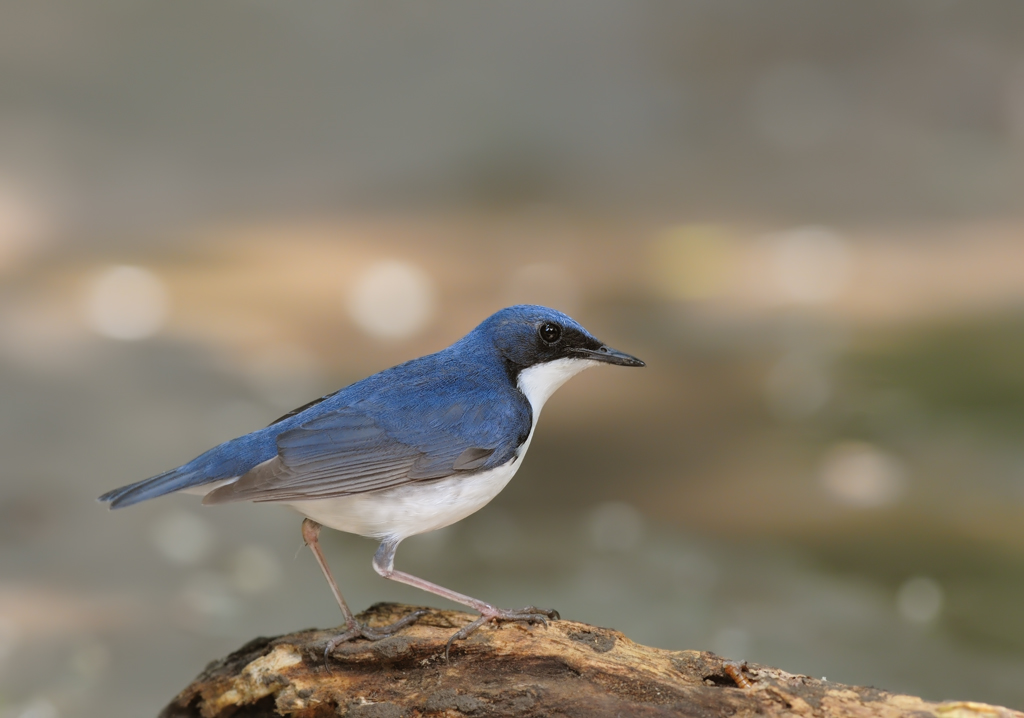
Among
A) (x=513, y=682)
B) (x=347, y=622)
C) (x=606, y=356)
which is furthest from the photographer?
(x=606, y=356)

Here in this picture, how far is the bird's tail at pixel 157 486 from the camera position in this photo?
3.13 meters

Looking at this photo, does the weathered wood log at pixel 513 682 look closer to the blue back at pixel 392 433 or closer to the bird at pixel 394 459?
the bird at pixel 394 459

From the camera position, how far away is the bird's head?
3.56 meters

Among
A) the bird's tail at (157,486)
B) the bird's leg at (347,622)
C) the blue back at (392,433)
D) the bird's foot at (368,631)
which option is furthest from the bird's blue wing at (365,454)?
the bird's foot at (368,631)

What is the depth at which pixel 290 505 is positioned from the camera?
3.28 m

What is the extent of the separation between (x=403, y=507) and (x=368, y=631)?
1.52 ft

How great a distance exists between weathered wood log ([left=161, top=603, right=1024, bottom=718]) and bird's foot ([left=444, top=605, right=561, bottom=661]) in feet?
0.09

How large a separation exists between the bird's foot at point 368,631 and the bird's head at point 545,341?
3.38 ft

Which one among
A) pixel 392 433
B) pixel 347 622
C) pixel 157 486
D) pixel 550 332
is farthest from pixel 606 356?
pixel 157 486

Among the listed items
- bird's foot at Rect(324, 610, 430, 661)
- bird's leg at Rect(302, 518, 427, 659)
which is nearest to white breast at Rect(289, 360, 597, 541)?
bird's leg at Rect(302, 518, 427, 659)

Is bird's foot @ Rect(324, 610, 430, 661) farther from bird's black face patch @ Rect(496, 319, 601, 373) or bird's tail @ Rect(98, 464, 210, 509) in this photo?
bird's black face patch @ Rect(496, 319, 601, 373)

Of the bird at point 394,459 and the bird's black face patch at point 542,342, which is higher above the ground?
the bird's black face patch at point 542,342

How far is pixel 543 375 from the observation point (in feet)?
12.0

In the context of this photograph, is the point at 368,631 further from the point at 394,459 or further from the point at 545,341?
the point at 545,341
